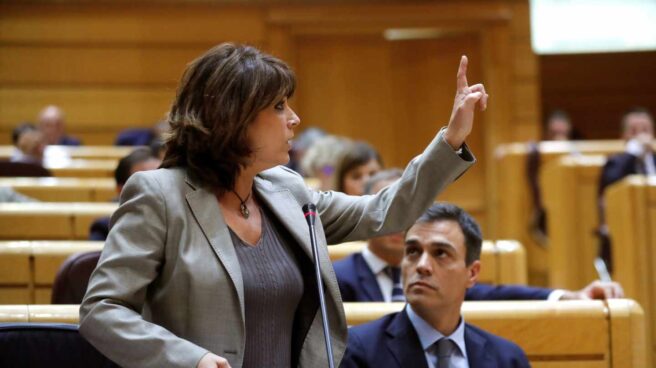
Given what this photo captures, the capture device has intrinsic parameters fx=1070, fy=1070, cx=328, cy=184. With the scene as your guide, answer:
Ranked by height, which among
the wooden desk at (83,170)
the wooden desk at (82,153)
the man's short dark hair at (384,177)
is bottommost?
A: the wooden desk at (83,170)

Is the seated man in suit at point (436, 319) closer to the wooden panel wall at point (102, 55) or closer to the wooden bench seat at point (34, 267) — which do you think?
the wooden bench seat at point (34, 267)

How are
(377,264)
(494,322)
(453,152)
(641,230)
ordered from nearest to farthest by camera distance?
1. (453,152)
2. (494,322)
3. (377,264)
4. (641,230)

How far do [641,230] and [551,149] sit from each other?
3.16m

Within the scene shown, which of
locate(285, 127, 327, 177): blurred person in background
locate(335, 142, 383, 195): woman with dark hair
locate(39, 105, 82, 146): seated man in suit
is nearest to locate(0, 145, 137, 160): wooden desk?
locate(39, 105, 82, 146): seated man in suit

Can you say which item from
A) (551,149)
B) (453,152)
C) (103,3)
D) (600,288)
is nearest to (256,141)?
(453,152)

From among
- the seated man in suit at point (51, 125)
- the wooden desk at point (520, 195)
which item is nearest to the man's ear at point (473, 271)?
the wooden desk at point (520, 195)

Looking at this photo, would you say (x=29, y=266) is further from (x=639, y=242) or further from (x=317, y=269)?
(x=639, y=242)

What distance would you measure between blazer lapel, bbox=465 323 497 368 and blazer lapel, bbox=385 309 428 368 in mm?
125

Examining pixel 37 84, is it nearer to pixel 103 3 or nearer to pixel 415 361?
pixel 103 3

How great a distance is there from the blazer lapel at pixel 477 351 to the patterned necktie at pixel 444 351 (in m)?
0.05

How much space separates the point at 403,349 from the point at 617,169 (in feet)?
14.9

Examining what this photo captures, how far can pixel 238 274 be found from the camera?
205cm

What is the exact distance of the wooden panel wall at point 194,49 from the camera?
398 inches

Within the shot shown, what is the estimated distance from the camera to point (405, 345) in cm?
294
